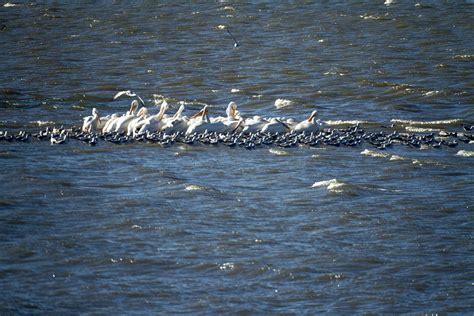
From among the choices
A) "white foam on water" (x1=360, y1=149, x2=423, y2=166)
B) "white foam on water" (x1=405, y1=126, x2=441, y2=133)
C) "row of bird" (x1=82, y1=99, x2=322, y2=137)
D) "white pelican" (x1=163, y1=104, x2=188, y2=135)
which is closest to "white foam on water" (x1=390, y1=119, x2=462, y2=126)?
"white foam on water" (x1=405, y1=126, x2=441, y2=133)

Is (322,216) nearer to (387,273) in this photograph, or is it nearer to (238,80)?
(387,273)

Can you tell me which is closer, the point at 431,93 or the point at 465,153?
the point at 465,153

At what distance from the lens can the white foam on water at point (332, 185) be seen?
19656 mm

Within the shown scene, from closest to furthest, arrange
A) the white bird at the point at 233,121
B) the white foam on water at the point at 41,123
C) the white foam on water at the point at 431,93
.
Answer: the white bird at the point at 233,121 < the white foam on water at the point at 41,123 < the white foam on water at the point at 431,93

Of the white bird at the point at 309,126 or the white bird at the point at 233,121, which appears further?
the white bird at the point at 233,121

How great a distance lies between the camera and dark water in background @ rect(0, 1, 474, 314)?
48.6ft

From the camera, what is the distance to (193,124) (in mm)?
24328

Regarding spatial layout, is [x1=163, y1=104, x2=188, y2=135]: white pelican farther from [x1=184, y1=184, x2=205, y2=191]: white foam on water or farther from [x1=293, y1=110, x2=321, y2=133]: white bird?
[x1=184, y1=184, x2=205, y2=191]: white foam on water

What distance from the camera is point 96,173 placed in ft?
69.9

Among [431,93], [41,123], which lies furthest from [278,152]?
[431,93]

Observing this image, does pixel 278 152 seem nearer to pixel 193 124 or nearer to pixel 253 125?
pixel 253 125

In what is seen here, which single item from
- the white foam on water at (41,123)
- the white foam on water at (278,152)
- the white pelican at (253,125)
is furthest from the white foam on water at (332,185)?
the white foam on water at (41,123)

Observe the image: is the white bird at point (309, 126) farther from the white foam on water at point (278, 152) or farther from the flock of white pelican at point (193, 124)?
the white foam on water at point (278, 152)

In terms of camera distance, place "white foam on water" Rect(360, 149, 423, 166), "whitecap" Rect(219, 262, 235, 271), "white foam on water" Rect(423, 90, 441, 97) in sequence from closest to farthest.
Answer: "whitecap" Rect(219, 262, 235, 271) < "white foam on water" Rect(360, 149, 423, 166) < "white foam on water" Rect(423, 90, 441, 97)
